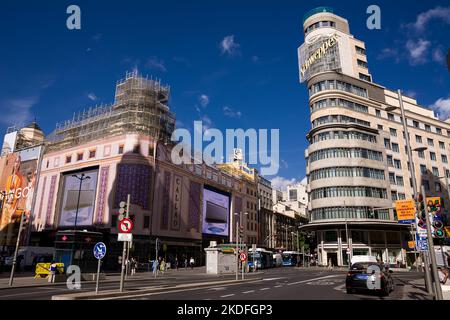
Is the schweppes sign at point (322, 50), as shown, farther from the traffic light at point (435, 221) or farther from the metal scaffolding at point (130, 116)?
the traffic light at point (435, 221)

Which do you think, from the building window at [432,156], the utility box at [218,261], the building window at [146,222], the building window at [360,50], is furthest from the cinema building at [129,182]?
the building window at [432,156]

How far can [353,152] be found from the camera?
61.1 meters

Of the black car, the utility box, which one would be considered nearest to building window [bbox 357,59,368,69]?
the utility box

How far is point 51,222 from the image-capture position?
5825 cm

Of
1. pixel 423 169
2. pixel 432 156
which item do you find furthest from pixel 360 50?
pixel 423 169

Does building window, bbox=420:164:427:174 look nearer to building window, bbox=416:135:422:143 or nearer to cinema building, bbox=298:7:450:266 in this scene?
cinema building, bbox=298:7:450:266

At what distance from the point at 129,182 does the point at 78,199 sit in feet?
29.4

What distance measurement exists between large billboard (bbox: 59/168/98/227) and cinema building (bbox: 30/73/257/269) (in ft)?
0.51

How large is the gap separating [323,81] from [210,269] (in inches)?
1706

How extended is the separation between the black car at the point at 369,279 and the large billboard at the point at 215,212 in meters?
51.3

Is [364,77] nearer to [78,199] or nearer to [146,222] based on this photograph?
[146,222]

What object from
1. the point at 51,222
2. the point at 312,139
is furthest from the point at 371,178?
the point at 51,222

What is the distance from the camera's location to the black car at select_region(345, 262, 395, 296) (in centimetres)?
1556

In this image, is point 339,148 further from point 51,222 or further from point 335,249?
point 51,222
